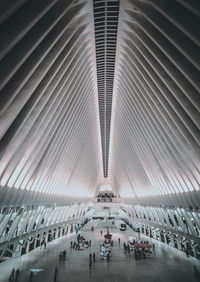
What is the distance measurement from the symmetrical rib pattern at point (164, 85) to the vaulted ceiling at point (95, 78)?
0.05 meters

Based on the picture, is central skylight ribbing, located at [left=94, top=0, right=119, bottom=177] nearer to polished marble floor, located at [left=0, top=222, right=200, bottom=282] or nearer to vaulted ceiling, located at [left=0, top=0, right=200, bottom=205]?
vaulted ceiling, located at [left=0, top=0, right=200, bottom=205]

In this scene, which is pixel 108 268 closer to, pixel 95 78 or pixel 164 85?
pixel 164 85

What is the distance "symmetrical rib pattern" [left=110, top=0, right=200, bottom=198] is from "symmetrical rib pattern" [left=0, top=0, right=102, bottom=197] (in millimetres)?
3648

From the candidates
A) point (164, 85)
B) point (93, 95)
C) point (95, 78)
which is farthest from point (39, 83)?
point (93, 95)

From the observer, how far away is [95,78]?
2272cm

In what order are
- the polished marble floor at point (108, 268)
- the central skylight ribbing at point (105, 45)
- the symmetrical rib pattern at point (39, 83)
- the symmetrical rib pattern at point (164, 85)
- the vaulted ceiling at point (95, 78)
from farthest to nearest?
the polished marble floor at point (108, 268) → the central skylight ribbing at point (105, 45) → the symmetrical rib pattern at point (164, 85) → the vaulted ceiling at point (95, 78) → the symmetrical rib pattern at point (39, 83)

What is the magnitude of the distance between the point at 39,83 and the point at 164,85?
7548 mm

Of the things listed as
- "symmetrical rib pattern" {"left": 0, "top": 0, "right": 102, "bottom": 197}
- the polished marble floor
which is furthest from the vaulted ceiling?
the polished marble floor

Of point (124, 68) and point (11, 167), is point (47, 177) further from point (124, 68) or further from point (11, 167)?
point (124, 68)

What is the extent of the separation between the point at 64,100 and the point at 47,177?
26.7ft

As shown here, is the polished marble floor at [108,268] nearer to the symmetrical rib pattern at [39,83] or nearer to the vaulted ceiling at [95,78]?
the vaulted ceiling at [95,78]

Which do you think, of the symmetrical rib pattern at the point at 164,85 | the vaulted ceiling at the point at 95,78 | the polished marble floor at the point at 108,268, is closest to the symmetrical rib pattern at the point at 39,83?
the vaulted ceiling at the point at 95,78

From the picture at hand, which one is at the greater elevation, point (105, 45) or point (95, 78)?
point (95, 78)

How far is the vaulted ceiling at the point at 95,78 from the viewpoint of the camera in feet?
26.0
